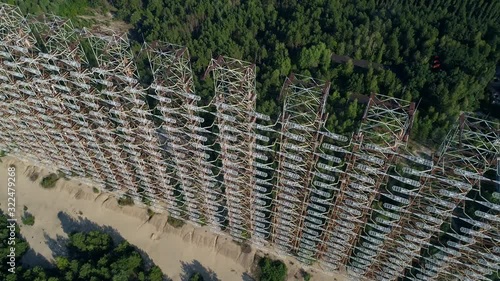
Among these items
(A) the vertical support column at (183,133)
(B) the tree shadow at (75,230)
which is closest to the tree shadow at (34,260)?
(B) the tree shadow at (75,230)

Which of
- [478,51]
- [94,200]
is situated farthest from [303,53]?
[94,200]

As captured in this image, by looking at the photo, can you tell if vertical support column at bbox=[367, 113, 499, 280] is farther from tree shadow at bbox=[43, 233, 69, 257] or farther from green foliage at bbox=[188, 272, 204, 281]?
tree shadow at bbox=[43, 233, 69, 257]

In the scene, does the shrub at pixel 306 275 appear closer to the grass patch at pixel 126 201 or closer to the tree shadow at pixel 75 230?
the tree shadow at pixel 75 230

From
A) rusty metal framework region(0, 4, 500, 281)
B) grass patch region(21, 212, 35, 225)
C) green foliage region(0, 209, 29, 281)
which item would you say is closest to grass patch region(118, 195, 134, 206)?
rusty metal framework region(0, 4, 500, 281)

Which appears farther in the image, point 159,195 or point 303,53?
point 303,53

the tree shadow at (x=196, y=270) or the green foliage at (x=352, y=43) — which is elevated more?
the green foliage at (x=352, y=43)

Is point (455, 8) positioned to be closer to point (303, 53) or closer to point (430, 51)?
point (430, 51)

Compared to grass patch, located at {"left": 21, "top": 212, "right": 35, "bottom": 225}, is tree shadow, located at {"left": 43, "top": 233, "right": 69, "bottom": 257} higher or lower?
lower
